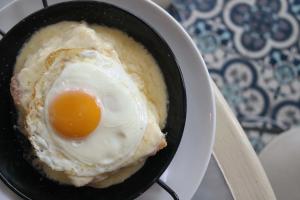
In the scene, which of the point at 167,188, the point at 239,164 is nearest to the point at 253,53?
the point at 239,164

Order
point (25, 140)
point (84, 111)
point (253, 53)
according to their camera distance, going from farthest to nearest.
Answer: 1. point (253, 53)
2. point (25, 140)
3. point (84, 111)

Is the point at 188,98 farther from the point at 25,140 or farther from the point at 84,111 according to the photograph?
the point at 25,140

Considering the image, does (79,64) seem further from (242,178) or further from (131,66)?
(242,178)

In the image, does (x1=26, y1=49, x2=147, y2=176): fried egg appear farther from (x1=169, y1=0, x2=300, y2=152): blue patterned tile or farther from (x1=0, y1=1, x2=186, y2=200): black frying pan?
(x1=169, y1=0, x2=300, y2=152): blue patterned tile

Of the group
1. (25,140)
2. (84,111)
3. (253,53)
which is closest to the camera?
(84,111)

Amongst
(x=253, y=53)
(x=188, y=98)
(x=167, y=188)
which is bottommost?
(x=253, y=53)

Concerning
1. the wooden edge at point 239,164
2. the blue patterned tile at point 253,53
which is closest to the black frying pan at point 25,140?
the wooden edge at point 239,164

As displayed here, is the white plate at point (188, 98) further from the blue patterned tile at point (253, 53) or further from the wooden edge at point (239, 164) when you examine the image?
the blue patterned tile at point (253, 53)

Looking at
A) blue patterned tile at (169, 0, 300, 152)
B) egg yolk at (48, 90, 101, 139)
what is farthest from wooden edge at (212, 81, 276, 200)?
blue patterned tile at (169, 0, 300, 152)
